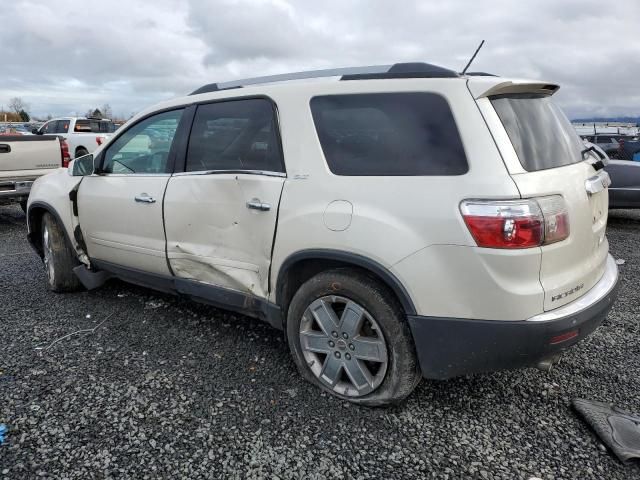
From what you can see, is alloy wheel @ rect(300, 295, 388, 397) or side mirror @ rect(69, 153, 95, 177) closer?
alloy wheel @ rect(300, 295, 388, 397)

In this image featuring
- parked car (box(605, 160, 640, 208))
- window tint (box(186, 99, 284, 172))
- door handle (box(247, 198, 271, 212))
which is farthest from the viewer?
parked car (box(605, 160, 640, 208))

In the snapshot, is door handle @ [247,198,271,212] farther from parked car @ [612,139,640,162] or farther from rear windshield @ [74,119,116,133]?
rear windshield @ [74,119,116,133]

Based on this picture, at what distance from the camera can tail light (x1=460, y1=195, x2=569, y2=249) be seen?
82.9 inches

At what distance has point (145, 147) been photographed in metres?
3.73

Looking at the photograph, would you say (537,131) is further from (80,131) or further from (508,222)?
(80,131)

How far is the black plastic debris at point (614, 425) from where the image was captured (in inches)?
90.0

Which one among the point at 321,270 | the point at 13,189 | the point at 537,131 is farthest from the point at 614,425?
the point at 13,189

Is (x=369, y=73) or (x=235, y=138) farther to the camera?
(x=235, y=138)

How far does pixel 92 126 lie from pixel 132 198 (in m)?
15.5

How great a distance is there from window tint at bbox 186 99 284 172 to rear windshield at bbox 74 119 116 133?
51.1ft

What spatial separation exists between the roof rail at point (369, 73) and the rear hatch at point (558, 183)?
13.0 inches

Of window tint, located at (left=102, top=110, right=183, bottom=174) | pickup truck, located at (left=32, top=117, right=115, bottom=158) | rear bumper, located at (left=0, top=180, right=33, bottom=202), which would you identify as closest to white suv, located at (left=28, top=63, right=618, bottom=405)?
window tint, located at (left=102, top=110, right=183, bottom=174)

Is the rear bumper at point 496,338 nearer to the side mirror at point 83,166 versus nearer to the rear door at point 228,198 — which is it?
the rear door at point 228,198

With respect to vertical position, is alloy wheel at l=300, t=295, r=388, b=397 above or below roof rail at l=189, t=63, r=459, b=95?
below
